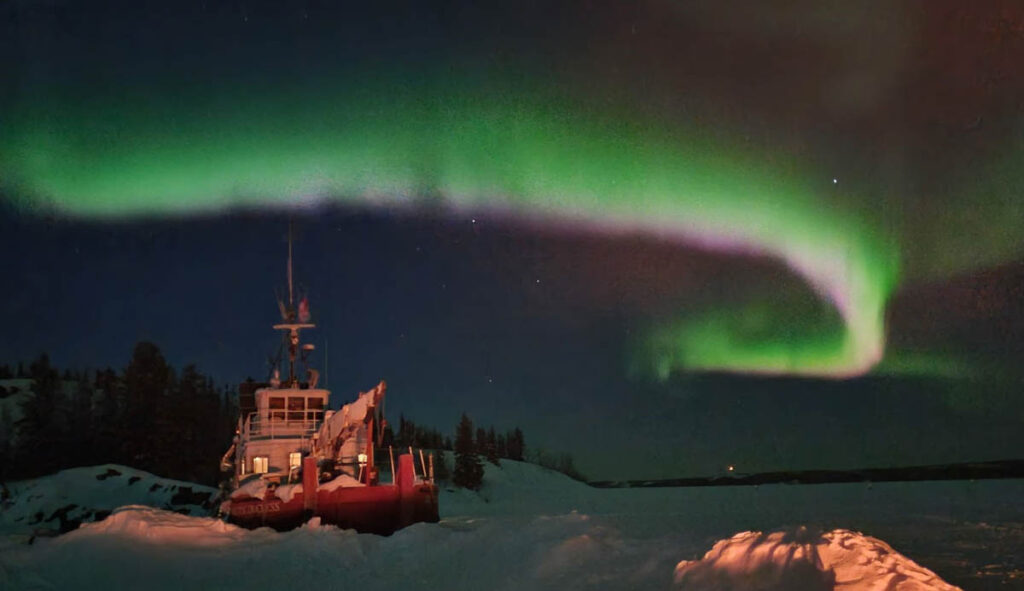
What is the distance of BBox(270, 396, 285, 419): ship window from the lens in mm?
52000

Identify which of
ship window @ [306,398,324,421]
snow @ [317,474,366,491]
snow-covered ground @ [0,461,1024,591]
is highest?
ship window @ [306,398,324,421]

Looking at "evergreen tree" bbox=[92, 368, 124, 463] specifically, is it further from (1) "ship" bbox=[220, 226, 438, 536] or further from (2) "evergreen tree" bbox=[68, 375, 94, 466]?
(1) "ship" bbox=[220, 226, 438, 536]

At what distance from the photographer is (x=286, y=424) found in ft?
171

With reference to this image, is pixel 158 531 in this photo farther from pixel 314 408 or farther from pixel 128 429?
pixel 128 429

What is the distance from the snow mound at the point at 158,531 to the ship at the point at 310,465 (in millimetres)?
2003

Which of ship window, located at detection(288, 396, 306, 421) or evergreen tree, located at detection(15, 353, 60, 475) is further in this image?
evergreen tree, located at detection(15, 353, 60, 475)

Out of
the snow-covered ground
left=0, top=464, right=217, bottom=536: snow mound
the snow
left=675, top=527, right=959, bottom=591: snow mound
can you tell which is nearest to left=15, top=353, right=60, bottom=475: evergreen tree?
left=0, top=464, right=217, bottom=536: snow mound

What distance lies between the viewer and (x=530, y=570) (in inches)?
890

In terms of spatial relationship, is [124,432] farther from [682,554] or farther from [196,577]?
[682,554]

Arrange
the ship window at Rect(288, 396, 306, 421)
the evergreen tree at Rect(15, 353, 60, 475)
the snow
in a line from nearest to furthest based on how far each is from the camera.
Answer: the snow < the ship window at Rect(288, 396, 306, 421) < the evergreen tree at Rect(15, 353, 60, 475)

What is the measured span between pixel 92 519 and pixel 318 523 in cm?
3031

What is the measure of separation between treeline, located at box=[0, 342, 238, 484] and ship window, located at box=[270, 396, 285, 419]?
131 feet

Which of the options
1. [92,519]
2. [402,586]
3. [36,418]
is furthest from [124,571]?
[36,418]

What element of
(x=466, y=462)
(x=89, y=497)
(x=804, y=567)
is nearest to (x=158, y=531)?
(x=804, y=567)
